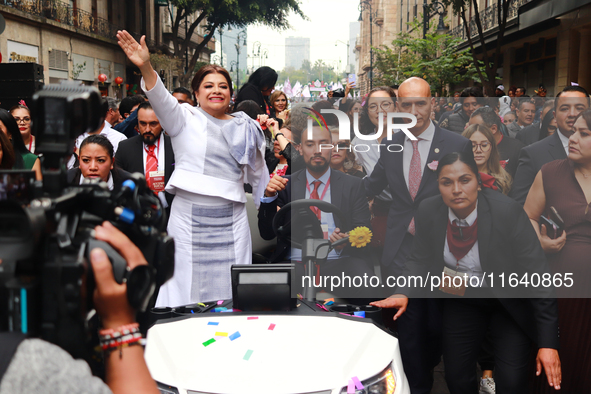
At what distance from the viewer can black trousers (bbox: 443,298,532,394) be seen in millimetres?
3348

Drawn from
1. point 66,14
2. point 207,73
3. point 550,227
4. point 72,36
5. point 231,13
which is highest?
point 231,13

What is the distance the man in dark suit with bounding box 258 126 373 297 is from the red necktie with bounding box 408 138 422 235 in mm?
301

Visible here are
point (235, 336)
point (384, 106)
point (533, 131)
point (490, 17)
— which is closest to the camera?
point (235, 336)

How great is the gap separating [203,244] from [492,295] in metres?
1.90

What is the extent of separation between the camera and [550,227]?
3.54 meters

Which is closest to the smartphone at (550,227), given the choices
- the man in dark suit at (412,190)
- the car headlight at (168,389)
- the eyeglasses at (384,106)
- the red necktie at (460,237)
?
the red necktie at (460,237)

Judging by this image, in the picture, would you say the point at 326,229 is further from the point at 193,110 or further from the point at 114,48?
the point at 114,48

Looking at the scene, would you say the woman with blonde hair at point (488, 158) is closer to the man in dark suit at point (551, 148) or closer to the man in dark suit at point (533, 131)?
the man in dark suit at point (551, 148)

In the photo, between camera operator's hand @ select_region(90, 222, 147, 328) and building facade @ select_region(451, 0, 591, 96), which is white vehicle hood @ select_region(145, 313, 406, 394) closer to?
camera operator's hand @ select_region(90, 222, 147, 328)

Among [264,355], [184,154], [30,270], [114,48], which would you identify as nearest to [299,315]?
[264,355]

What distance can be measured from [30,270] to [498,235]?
9.46 feet

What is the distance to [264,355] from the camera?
2.52m

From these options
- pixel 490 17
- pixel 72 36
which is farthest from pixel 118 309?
pixel 72 36

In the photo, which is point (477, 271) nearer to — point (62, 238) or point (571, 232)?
point (571, 232)
